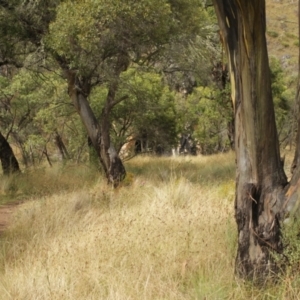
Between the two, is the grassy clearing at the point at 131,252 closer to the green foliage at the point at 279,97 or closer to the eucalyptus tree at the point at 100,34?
the eucalyptus tree at the point at 100,34

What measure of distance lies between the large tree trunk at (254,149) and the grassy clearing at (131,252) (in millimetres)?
303

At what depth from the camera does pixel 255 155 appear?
151 inches

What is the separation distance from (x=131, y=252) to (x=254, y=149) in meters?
1.65

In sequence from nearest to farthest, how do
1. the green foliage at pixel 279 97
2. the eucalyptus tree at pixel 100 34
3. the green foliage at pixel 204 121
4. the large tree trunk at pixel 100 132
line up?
the eucalyptus tree at pixel 100 34 → the large tree trunk at pixel 100 132 → the green foliage at pixel 279 97 → the green foliage at pixel 204 121

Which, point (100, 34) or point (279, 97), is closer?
point (100, 34)

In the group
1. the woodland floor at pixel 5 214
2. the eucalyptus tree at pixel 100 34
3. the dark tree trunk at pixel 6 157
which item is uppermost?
the eucalyptus tree at pixel 100 34

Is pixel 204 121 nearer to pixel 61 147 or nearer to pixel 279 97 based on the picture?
pixel 279 97

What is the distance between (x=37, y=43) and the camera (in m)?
10.7

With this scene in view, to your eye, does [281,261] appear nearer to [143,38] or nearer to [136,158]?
[143,38]

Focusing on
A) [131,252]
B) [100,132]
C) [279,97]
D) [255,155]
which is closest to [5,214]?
[100,132]

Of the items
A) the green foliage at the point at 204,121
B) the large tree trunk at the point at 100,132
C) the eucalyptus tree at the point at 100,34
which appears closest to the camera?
the eucalyptus tree at the point at 100,34

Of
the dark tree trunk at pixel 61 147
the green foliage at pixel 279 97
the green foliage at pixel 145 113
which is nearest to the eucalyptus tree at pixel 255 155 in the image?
the green foliage at pixel 145 113

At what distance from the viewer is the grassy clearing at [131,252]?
12.7ft

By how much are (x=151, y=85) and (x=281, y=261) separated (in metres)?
13.1
